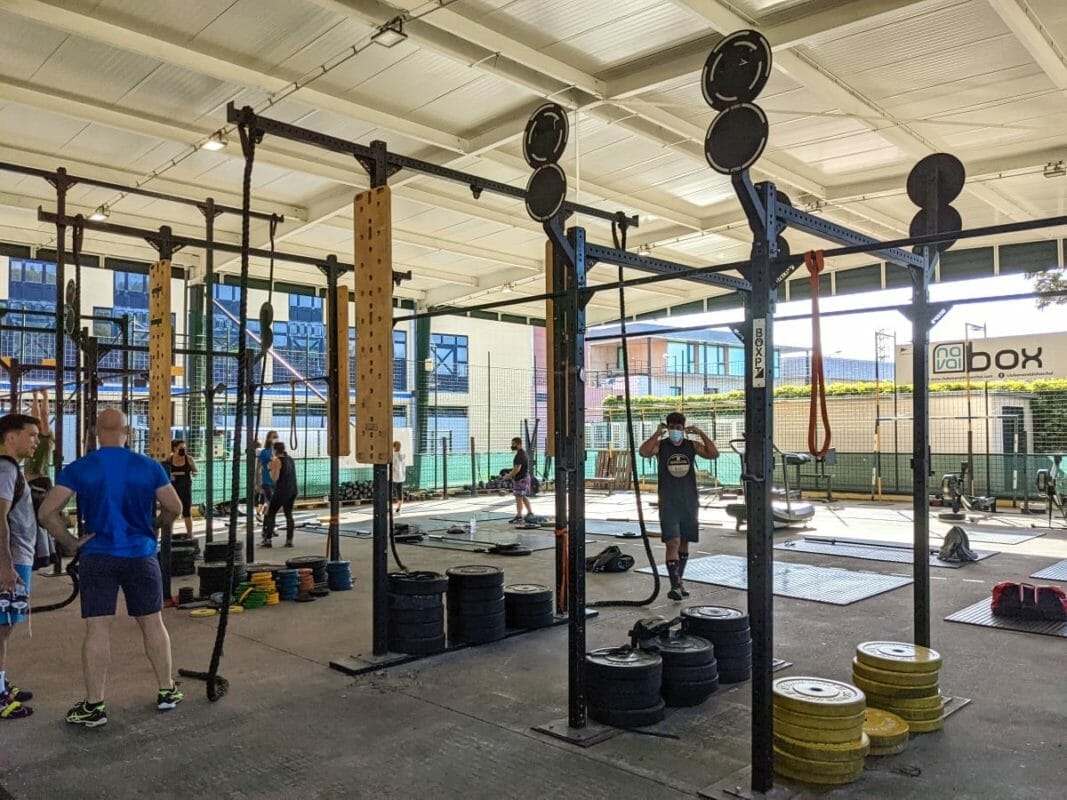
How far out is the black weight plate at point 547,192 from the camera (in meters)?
3.66

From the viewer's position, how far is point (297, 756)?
3.26 m

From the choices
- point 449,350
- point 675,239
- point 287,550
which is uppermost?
point 675,239

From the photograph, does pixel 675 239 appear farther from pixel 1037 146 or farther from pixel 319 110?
pixel 319 110

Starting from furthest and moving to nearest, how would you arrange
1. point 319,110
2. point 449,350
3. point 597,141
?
point 449,350, point 597,141, point 319,110

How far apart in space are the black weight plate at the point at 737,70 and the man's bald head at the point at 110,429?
2.90 m

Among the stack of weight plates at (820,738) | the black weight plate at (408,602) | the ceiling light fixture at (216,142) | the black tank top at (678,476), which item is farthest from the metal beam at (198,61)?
the stack of weight plates at (820,738)

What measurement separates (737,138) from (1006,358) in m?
13.7

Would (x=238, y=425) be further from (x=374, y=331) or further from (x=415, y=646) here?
(x=415, y=646)

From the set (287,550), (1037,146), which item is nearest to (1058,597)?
(1037,146)

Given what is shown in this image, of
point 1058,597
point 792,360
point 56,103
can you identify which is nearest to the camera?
point 1058,597

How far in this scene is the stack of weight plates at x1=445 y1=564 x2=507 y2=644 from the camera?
4.86 metres

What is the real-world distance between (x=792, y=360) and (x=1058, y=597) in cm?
2032

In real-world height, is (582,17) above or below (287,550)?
above

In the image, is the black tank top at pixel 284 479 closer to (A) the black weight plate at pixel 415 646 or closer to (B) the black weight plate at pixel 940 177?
(A) the black weight plate at pixel 415 646
